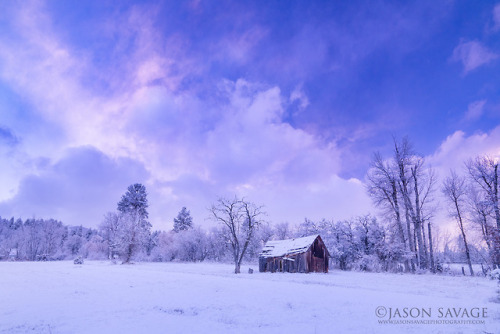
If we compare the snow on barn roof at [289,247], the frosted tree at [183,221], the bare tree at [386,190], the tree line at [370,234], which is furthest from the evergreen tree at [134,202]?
the bare tree at [386,190]

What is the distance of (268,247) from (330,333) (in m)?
37.6

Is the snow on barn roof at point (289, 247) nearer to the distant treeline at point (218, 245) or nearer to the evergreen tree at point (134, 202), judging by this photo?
the distant treeline at point (218, 245)

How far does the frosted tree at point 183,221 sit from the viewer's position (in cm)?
9769

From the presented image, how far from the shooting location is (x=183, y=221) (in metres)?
99.5

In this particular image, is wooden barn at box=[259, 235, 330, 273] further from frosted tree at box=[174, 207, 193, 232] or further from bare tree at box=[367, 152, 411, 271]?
frosted tree at box=[174, 207, 193, 232]

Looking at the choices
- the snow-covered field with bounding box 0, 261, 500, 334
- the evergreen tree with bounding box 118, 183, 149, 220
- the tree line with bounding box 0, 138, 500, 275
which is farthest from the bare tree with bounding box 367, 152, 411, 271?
the evergreen tree with bounding box 118, 183, 149, 220

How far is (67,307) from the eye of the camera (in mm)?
11648

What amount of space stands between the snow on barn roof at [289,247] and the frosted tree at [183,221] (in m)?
59.7

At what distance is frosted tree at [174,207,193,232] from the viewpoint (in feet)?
320

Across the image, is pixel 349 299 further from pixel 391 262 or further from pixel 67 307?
pixel 391 262

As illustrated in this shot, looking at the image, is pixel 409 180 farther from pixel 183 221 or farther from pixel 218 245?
pixel 183 221

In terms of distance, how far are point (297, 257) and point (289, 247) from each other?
2.67 metres

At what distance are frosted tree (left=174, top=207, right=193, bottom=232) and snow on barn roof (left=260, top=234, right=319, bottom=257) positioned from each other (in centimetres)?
5973

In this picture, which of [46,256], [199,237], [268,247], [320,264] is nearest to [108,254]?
[46,256]
